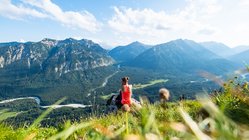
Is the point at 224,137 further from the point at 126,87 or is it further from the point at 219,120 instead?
the point at 126,87

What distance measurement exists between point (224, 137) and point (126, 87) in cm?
1659

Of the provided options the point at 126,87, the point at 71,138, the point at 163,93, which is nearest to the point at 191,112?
the point at 71,138

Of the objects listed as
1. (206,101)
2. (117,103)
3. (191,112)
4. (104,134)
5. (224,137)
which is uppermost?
(206,101)

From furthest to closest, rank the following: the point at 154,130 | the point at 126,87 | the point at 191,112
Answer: the point at 126,87, the point at 191,112, the point at 154,130

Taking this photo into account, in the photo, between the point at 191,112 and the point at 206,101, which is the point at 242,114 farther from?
the point at 191,112

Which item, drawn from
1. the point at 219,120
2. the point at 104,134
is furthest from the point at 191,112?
the point at 219,120

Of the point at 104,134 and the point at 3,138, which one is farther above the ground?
the point at 104,134

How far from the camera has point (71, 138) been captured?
15.8ft

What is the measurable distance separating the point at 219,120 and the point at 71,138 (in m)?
3.77

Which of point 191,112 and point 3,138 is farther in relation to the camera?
point 191,112

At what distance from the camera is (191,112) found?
22.9ft

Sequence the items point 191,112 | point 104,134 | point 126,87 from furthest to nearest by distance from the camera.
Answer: point 126,87
point 191,112
point 104,134

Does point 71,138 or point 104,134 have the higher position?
point 104,134

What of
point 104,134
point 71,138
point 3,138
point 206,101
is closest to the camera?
point 206,101
